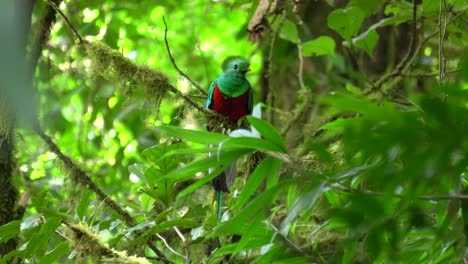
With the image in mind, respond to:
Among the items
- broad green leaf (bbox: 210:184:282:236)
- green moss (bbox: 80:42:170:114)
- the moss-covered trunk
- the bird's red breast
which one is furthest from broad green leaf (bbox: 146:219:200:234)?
the bird's red breast

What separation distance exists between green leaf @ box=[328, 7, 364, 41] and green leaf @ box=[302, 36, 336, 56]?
0.13 metres

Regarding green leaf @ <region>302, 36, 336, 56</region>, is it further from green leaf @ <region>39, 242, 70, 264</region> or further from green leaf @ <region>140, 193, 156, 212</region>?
green leaf @ <region>39, 242, 70, 264</region>

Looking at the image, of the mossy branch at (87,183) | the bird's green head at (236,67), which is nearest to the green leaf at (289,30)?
the bird's green head at (236,67)

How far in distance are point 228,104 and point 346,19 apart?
90 centimetres

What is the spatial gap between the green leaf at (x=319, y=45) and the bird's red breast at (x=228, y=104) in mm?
508

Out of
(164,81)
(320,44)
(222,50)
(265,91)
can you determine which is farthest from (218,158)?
(222,50)

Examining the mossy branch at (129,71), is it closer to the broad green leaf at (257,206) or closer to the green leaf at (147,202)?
the green leaf at (147,202)

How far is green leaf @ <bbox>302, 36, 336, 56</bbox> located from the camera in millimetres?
3901

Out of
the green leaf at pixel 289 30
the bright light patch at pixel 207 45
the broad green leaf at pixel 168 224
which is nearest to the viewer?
the broad green leaf at pixel 168 224

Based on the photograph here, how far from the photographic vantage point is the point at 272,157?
1.74 meters

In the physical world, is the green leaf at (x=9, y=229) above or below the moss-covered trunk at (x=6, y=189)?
below

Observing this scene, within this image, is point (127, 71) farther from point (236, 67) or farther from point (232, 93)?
point (236, 67)

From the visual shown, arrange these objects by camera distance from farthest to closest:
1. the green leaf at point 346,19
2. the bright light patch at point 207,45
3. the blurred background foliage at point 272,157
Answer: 1. the bright light patch at point 207,45
2. the green leaf at point 346,19
3. the blurred background foliage at point 272,157

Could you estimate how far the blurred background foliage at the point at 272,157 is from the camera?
3.22 feet
